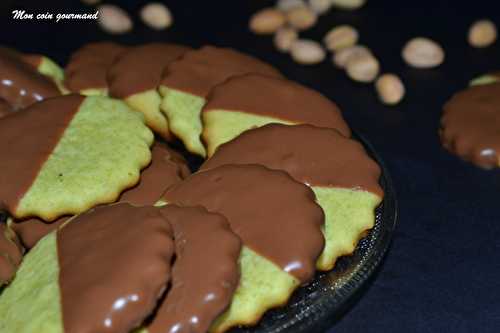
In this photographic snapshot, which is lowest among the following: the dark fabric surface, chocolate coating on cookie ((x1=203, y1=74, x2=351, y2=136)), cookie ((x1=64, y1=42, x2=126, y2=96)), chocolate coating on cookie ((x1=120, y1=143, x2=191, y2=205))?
the dark fabric surface

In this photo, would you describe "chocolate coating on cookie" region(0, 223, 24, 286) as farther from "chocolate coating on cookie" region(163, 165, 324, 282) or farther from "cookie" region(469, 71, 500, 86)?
"cookie" region(469, 71, 500, 86)

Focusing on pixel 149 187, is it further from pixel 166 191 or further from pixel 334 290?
pixel 334 290

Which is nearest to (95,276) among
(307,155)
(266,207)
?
(266,207)

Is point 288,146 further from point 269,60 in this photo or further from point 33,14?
point 33,14

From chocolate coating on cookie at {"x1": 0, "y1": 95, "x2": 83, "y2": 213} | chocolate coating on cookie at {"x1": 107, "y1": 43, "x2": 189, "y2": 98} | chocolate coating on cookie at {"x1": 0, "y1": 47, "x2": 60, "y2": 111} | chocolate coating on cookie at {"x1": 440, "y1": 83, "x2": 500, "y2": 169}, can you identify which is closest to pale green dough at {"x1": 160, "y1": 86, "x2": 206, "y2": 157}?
chocolate coating on cookie at {"x1": 107, "y1": 43, "x2": 189, "y2": 98}

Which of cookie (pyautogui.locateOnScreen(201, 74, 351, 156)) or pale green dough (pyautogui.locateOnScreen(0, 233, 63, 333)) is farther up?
cookie (pyautogui.locateOnScreen(201, 74, 351, 156))

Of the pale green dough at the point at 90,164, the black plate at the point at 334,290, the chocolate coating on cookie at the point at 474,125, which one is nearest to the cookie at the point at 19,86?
the pale green dough at the point at 90,164
